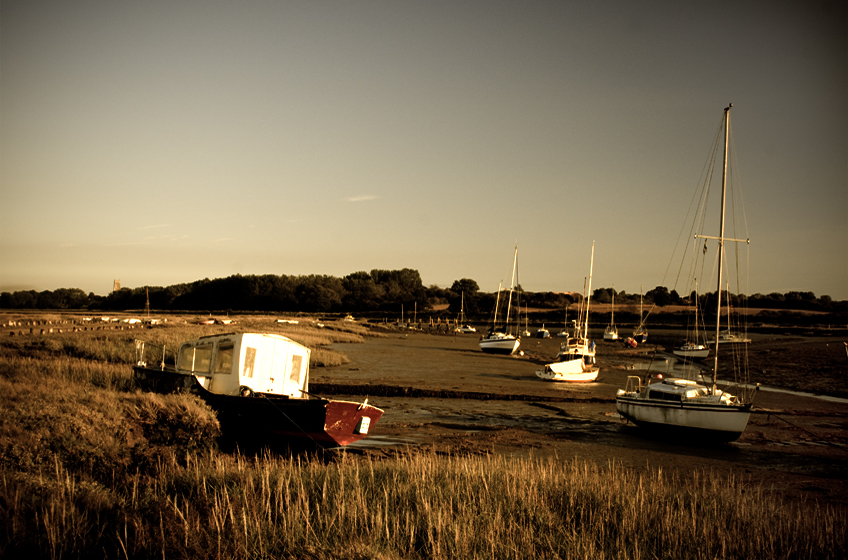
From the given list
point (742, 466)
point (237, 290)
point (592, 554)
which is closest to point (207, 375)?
point (592, 554)

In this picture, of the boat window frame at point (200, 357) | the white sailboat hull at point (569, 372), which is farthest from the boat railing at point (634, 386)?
the boat window frame at point (200, 357)

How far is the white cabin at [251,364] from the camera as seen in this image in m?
18.0

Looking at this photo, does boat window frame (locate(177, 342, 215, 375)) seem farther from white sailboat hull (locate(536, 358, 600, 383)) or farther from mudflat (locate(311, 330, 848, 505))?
white sailboat hull (locate(536, 358, 600, 383))

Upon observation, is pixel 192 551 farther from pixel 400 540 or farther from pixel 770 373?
pixel 770 373

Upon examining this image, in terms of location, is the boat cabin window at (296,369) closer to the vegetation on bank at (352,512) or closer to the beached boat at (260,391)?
the beached boat at (260,391)

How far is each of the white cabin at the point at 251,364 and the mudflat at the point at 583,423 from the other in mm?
3313

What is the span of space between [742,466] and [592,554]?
1096 cm

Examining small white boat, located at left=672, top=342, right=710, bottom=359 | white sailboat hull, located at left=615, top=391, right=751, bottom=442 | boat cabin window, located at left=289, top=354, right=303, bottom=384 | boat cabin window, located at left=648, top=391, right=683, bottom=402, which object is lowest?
small white boat, located at left=672, top=342, right=710, bottom=359

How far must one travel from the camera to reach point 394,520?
7855 mm

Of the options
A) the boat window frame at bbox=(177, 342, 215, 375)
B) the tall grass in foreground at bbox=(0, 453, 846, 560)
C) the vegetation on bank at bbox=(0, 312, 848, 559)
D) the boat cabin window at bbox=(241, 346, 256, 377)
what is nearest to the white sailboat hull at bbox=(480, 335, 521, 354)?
the boat window frame at bbox=(177, 342, 215, 375)

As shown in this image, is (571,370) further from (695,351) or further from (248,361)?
(695,351)

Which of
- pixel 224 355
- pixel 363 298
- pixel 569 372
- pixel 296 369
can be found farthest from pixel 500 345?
pixel 363 298

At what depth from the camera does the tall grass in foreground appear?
23.5ft

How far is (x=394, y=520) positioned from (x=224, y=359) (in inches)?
484
